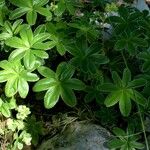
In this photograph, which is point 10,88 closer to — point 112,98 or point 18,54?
point 18,54

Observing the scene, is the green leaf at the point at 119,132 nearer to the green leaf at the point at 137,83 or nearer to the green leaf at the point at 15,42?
the green leaf at the point at 137,83

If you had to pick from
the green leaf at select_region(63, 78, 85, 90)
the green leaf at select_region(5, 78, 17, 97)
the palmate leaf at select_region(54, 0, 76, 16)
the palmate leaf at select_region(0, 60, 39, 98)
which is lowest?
the green leaf at select_region(5, 78, 17, 97)

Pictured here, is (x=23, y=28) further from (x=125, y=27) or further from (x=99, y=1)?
(x=99, y=1)

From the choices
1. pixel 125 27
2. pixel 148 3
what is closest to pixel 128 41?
pixel 125 27

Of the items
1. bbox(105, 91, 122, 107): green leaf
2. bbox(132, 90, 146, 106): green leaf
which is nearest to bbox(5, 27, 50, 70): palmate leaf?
bbox(105, 91, 122, 107): green leaf

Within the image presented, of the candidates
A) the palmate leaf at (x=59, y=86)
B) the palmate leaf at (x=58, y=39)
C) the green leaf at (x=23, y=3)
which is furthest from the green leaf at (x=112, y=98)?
the green leaf at (x=23, y=3)

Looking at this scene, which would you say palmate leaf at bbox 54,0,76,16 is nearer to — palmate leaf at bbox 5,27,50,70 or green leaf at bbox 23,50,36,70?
palmate leaf at bbox 5,27,50,70

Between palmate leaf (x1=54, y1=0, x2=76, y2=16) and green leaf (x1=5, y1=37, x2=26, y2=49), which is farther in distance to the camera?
palmate leaf (x1=54, y1=0, x2=76, y2=16)
